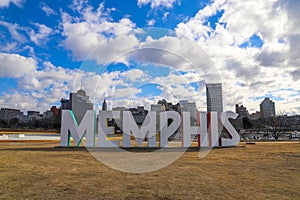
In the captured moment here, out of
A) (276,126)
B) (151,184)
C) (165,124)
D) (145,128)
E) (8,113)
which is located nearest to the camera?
(151,184)

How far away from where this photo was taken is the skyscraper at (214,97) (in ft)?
91.8

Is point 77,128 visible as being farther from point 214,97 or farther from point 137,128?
point 214,97

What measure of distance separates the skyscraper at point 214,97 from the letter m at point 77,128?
14.4 m

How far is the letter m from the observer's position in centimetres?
1841

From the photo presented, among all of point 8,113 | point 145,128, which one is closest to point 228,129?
point 145,128

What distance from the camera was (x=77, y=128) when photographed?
1888 centimetres

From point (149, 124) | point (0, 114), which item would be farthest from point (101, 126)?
point (0, 114)

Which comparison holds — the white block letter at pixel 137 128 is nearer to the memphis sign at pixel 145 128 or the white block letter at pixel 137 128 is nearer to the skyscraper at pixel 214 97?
the memphis sign at pixel 145 128

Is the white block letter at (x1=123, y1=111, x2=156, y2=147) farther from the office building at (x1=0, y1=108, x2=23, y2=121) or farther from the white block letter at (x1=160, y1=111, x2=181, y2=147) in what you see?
the office building at (x1=0, y1=108, x2=23, y2=121)

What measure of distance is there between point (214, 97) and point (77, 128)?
1754 cm

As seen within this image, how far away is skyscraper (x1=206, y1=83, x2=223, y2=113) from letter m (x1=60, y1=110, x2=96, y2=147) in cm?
1442

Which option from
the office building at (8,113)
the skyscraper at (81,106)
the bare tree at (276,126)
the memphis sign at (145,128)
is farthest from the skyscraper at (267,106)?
the office building at (8,113)

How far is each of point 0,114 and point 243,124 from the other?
105411mm

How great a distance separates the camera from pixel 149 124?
18.3 meters
